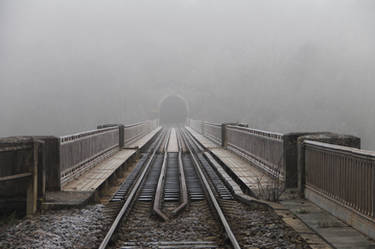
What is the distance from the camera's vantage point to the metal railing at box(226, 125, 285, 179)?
9.36m

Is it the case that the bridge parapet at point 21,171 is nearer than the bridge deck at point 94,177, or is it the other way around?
the bridge parapet at point 21,171

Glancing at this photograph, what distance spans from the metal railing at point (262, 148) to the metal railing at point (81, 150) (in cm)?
477

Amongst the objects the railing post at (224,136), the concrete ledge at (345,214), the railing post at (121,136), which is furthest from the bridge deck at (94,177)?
the railing post at (224,136)

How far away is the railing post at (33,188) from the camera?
7.26 meters

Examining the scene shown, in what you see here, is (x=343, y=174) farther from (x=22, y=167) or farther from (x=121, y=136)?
(x=121, y=136)

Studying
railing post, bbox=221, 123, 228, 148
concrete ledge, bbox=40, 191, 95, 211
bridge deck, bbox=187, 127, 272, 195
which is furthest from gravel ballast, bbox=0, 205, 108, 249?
railing post, bbox=221, 123, 228, 148

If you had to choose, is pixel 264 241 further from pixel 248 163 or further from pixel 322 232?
pixel 248 163

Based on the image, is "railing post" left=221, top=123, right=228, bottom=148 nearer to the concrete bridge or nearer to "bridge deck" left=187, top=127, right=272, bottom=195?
"bridge deck" left=187, top=127, right=272, bottom=195

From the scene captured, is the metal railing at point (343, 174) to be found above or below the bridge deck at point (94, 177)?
above

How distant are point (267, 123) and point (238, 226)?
85.9m

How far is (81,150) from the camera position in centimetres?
1082

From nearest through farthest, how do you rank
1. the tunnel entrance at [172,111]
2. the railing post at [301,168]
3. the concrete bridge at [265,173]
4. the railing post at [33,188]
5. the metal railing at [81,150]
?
the concrete bridge at [265,173], the railing post at [33,188], the railing post at [301,168], the metal railing at [81,150], the tunnel entrance at [172,111]

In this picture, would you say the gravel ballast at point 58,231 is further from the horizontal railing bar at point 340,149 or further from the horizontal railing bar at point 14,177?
the horizontal railing bar at point 340,149

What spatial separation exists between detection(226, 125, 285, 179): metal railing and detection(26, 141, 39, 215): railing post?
190 inches
